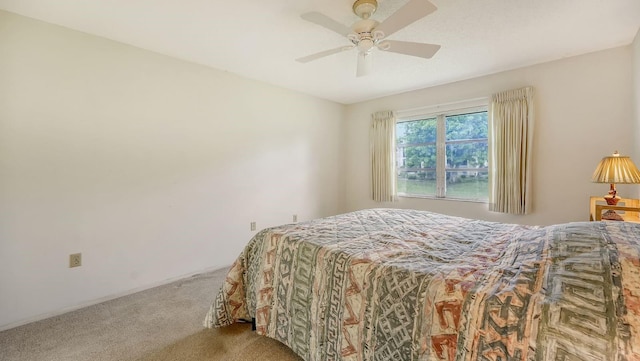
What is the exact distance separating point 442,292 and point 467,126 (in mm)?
3282

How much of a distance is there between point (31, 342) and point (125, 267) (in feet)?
2.58

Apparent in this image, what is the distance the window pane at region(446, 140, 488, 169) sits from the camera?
3.53 m

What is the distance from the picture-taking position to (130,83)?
101 inches

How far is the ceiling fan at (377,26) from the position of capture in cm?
162

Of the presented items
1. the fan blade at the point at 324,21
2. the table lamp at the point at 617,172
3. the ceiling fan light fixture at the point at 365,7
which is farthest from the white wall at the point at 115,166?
the table lamp at the point at 617,172

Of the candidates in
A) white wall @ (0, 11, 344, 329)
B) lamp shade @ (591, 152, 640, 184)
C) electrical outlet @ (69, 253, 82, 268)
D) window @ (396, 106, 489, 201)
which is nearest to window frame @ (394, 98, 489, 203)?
window @ (396, 106, 489, 201)

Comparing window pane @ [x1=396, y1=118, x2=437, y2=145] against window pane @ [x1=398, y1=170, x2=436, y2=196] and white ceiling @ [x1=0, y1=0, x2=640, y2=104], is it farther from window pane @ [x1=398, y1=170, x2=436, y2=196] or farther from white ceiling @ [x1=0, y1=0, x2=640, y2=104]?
white ceiling @ [x1=0, y1=0, x2=640, y2=104]

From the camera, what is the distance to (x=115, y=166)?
249cm

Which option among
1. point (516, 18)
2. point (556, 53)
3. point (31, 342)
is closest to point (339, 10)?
point (516, 18)

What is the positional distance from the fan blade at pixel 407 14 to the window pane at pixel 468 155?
96.2 inches

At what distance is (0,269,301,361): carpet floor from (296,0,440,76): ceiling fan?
7.03 ft

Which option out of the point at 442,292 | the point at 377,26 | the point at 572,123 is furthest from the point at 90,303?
the point at 572,123

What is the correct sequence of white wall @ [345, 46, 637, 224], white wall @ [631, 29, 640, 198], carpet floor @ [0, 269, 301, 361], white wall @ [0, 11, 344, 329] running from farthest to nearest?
1. white wall @ [345, 46, 637, 224]
2. white wall @ [631, 29, 640, 198]
3. white wall @ [0, 11, 344, 329]
4. carpet floor @ [0, 269, 301, 361]

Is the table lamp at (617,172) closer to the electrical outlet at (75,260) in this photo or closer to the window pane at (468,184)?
the window pane at (468,184)
